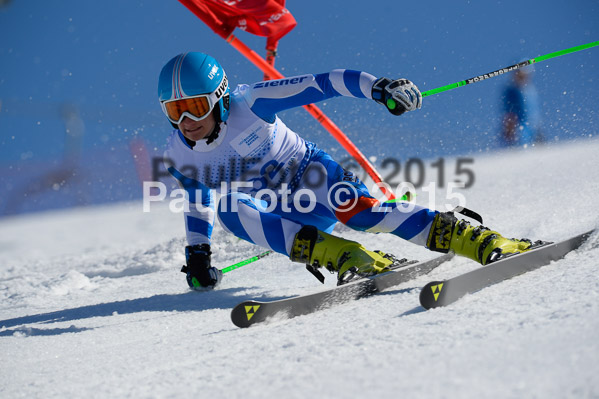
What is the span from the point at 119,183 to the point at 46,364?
7.80 m

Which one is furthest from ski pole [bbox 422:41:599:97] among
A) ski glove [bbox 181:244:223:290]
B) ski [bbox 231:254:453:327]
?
ski glove [bbox 181:244:223:290]

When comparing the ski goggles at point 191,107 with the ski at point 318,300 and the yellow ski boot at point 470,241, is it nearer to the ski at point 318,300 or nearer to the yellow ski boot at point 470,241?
the ski at point 318,300

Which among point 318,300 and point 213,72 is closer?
point 318,300

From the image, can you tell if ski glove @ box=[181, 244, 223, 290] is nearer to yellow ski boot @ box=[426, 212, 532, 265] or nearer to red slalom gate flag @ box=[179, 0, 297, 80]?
yellow ski boot @ box=[426, 212, 532, 265]

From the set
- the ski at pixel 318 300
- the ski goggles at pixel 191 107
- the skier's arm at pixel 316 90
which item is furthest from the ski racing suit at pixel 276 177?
the ski at pixel 318 300

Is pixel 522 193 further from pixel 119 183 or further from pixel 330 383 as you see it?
pixel 119 183

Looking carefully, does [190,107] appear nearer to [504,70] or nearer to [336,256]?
[336,256]

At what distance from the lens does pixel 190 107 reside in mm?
2895

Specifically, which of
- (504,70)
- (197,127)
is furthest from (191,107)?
(504,70)

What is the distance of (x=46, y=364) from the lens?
83.7 inches

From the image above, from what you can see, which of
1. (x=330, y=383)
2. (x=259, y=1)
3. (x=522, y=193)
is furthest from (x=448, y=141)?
(x=330, y=383)

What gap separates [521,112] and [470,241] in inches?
274

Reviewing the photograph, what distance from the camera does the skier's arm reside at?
2.70 meters

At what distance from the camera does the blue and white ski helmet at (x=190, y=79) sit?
286cm
